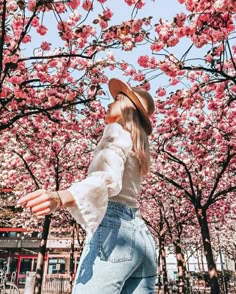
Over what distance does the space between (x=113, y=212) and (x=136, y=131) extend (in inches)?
18.9

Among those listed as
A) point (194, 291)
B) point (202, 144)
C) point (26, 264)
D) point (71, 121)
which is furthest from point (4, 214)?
point (202, 144)

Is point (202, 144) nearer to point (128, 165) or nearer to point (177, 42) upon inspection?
point (177, 42)

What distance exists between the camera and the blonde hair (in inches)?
67.9

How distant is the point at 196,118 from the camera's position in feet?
30.5

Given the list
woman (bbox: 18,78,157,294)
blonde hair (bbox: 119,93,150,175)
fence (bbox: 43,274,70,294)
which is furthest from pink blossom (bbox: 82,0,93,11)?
fence (bbox: 43,274,70,294)

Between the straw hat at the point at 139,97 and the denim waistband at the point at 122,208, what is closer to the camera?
the denim waistband at the point at 122,208

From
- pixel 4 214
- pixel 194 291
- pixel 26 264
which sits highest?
pixel 4 214

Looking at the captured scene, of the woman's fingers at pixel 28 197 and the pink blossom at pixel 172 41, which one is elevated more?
the pink blossom at pixel 172 41

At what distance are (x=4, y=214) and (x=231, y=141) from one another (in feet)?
66.8

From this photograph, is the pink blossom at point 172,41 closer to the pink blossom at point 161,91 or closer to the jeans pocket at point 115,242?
the pink blossom at point 161,91

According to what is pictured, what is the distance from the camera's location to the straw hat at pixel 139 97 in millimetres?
1892

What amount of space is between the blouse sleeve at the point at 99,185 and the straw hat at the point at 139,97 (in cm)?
39

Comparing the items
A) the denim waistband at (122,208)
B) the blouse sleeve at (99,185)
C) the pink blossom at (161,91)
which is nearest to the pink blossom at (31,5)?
the pink blossom at (161,91)

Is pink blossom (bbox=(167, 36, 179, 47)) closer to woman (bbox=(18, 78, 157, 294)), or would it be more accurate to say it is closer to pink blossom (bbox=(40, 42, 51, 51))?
pink blossom (bbox=(40, 42, 51, 51))
